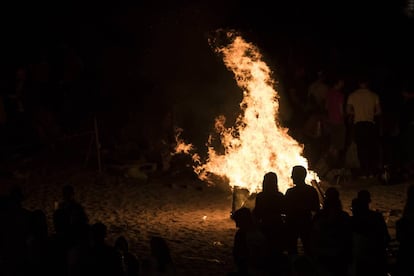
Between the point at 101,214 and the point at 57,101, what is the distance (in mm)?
8526

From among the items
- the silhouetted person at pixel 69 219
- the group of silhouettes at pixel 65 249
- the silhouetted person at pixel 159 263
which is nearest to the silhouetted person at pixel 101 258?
the group of silhouettes at pixel 65 249

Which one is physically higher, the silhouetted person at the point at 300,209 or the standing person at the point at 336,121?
the standing person at the point at 336,121

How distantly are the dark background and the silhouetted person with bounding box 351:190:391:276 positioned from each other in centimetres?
1169

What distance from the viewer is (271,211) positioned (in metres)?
9.08

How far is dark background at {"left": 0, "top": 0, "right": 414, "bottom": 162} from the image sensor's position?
20797 mm

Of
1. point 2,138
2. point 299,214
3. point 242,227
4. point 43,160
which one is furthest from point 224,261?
point 2,138

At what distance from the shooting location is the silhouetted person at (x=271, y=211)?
907 centimetres

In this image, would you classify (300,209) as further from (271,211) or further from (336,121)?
(336,121)

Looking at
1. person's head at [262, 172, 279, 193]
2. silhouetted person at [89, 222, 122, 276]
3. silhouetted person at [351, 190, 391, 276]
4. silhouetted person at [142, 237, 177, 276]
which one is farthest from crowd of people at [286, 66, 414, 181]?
silhouetted person at [89, 222, 122, 276]

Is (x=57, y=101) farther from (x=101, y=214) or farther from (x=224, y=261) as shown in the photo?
(x=224, y=261)

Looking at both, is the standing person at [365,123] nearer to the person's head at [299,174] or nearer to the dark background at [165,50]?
the dark background at [165,50]

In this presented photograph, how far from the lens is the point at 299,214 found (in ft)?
30.5

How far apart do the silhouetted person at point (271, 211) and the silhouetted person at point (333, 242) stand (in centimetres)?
97

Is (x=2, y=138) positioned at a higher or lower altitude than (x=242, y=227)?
higher
